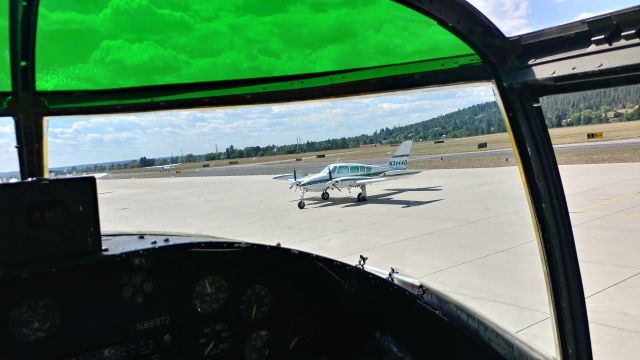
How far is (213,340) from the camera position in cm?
276

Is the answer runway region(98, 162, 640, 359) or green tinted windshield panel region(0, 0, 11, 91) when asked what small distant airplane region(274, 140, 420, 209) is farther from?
green tinted windshield panel region(0, 0, 11, 91)

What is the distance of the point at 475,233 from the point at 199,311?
29.0 ft

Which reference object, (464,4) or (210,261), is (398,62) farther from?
(210,261)

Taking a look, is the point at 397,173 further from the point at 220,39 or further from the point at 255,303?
the point at 220,39

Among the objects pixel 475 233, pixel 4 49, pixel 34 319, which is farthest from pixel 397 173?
pixel 34 319

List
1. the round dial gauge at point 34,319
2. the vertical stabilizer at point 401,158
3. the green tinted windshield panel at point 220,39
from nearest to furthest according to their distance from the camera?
the round dial gauge at point 34,319 < the green tinted windshield panel at point 220,39 < the vertical stabilizer at point 401,158

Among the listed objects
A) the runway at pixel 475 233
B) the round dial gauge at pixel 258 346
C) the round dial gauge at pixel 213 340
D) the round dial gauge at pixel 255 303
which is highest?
the round dial gauge at pixel 255 303

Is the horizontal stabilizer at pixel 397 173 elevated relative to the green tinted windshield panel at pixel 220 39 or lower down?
lower down

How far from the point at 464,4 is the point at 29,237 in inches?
86.0

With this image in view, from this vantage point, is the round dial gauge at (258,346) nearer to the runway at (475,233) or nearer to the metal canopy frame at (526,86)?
the metal canopy frame at (526,86)

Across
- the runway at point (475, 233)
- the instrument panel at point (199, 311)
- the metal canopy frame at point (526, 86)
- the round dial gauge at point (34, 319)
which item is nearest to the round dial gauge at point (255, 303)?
the instrument panel at point (199, 311)

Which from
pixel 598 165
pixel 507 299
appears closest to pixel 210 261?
pixel 507 299

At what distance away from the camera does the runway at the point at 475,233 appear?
18.7ft

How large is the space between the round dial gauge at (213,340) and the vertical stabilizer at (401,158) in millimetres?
17899
